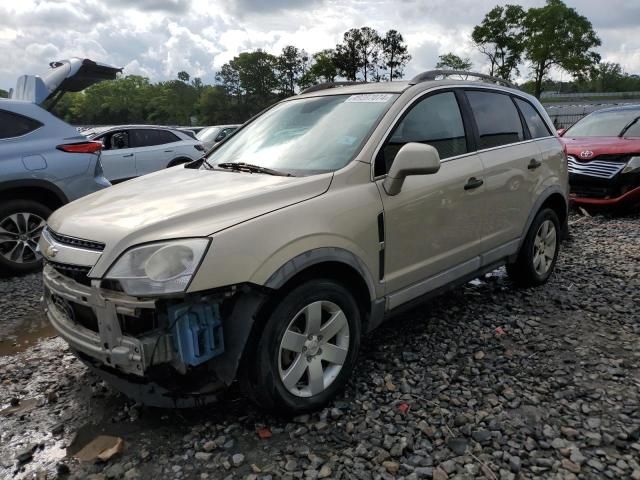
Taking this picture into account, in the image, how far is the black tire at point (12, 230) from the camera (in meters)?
5.09

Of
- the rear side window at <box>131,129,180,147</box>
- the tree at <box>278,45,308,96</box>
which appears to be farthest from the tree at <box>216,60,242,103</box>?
the rear side window at <box>131,129,180,147</box>

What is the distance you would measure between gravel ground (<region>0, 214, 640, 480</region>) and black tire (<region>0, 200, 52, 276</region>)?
1690 mm

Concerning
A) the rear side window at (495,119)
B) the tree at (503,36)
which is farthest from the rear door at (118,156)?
the tree at (503,36)

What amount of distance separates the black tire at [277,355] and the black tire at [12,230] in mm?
3632

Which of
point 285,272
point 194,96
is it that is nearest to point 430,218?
point 285,272

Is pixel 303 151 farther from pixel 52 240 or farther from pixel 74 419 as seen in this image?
pixel 74 419

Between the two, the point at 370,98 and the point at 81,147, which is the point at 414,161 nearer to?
the point at 370,98

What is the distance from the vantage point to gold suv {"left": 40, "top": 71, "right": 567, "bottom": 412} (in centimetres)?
228

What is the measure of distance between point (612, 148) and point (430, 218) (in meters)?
5.86

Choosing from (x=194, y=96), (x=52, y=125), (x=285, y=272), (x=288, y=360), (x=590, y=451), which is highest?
(x=194, y=96)

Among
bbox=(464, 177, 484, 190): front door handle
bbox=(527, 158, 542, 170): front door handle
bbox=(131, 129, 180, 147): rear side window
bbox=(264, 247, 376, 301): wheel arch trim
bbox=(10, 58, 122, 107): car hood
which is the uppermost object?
bbox=(10, 58, 122, 107): car hood

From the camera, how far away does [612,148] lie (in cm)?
761

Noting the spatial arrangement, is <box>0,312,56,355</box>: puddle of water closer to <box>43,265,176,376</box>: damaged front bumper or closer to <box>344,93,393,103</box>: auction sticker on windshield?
<box>43,265,176,376</box>: damaged front bumper

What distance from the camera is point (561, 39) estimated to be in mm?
38688
